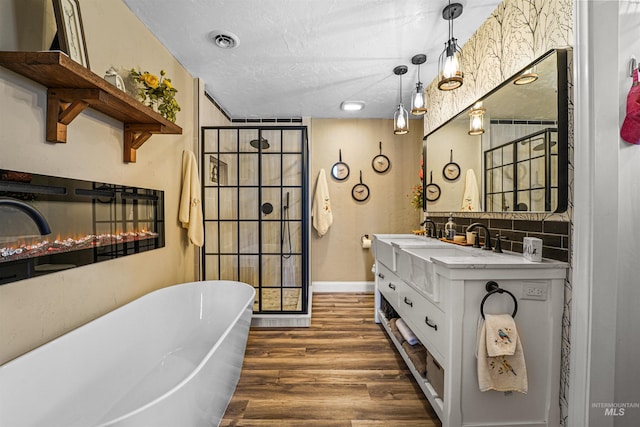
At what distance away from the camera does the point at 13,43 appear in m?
1.12

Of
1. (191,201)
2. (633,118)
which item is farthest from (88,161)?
(633,118)

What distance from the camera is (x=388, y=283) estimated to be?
2490mm

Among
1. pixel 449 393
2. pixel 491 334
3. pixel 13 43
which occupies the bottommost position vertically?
pixel 449 393

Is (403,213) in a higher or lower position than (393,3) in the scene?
lower

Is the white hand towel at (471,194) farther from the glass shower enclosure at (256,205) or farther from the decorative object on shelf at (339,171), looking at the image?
the decorative object on shelf at (339,171)

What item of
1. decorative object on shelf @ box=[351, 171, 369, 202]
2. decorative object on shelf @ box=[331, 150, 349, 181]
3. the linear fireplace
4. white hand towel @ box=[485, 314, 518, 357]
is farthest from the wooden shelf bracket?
decorative object on shelf @ box=[351, 171, 369, 202]

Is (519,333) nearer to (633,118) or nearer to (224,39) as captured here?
(633,118)

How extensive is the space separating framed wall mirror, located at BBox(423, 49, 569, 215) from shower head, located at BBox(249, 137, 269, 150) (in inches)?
71.0

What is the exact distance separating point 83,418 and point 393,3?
277cm

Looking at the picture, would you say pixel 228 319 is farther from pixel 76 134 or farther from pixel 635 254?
pixel 635 254

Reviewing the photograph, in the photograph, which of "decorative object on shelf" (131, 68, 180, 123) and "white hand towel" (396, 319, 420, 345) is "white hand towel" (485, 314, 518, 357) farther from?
"decorative object on shelf" (131, 68, 180, 123)

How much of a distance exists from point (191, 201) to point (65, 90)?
4.34 feet

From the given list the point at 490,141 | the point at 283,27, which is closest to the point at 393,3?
the point at 283,27

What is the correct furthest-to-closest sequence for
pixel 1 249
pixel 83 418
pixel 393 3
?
pixel 393 3 → pixel 83 418 → pixel 1 249
